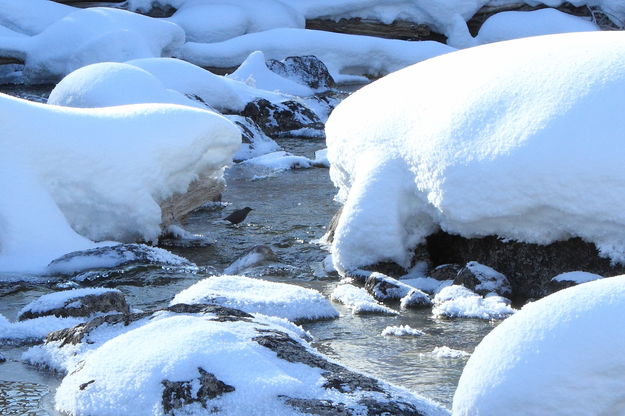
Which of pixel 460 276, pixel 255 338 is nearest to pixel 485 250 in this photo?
pixel 460 276

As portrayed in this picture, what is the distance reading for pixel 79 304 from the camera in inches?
233

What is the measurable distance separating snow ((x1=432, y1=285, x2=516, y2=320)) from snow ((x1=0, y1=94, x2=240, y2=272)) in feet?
8.94

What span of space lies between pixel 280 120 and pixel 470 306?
28.5 feet

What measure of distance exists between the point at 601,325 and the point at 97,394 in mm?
2070

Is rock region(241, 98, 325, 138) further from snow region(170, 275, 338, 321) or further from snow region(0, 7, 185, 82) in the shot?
snow region(170, 275, 338, 321)

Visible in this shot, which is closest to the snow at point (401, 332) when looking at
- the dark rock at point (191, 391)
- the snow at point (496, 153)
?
the snow at point (496, 153)

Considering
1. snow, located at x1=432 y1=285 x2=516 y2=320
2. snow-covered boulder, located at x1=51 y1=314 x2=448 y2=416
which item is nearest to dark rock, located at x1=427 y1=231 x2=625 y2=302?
snow, located at x1=432 y1=285 x2=516 y2=320

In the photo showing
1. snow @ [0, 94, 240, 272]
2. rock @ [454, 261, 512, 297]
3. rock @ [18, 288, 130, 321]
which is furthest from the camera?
snow @ [0, 94, 240, 272]

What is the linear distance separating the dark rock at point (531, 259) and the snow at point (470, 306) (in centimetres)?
31

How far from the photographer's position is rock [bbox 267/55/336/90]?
60.2ft

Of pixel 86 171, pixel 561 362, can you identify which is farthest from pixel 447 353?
pixel 86 171

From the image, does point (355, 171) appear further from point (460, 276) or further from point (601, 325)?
point (601, 325)

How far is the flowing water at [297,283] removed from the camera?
514cm

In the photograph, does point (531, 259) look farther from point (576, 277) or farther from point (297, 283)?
point (297, 283)
